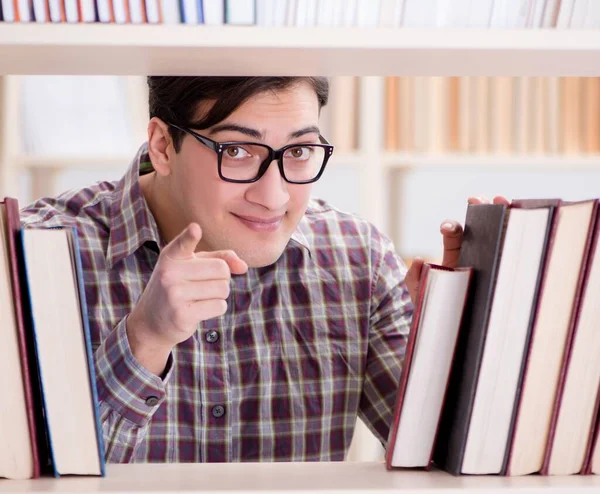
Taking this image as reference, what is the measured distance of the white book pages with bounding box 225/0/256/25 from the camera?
2.15ft

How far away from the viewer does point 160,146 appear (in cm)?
138

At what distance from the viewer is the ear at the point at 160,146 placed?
1.36m

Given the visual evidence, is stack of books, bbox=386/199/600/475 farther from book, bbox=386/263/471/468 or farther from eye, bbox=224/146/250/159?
eye, bbox=224/146/250/159

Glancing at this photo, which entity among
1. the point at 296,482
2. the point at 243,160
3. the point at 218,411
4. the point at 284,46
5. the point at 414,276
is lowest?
the point at 218,411

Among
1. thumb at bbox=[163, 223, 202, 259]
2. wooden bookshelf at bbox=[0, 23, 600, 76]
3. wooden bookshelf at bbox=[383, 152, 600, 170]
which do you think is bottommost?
wooden bookshelf at bbox=[383, 152, 600, 170]

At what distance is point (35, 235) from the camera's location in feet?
2.25

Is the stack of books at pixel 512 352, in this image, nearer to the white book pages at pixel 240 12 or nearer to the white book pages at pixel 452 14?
the white book pages at pixel 452 14

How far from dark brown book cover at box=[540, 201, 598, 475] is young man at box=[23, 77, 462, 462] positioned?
0.56 m

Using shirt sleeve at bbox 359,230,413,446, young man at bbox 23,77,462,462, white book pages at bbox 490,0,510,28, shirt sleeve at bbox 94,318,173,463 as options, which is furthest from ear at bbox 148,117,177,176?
white book pages at bbox 490,0,510,28

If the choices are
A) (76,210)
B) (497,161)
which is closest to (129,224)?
(76,210)

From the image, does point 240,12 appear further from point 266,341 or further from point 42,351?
point 266,341

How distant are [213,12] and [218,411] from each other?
Answer: 2.70ft

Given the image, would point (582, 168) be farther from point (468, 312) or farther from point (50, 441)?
point (50, 441)

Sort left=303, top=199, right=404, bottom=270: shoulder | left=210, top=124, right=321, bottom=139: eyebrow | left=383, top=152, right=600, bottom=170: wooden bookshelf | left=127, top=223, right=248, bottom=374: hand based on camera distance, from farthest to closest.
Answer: left=383, top=152, right=600, bottom=170: wooden bookshelf < left=303, top=199, right=404, bottom=270: shoulder < left=210, top=124, right=321, bottom=139: eyebrow < left=127, top=223, right=248, bottom=374: hand
